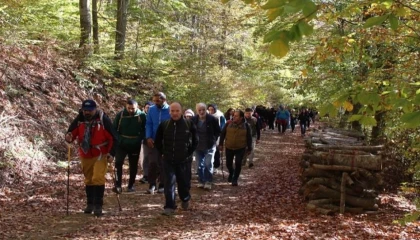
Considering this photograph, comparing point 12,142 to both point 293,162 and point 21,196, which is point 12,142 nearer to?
point 21,196

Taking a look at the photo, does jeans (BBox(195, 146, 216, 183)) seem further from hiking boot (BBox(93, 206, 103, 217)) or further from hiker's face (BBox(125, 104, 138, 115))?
hiking boot (BBox(93, 206, 103, 217))

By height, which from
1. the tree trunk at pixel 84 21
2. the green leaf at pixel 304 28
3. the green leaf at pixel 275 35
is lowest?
the green leaf at pixel 275 35

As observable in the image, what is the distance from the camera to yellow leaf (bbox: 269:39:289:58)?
84.9 inches

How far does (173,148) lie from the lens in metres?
7.59

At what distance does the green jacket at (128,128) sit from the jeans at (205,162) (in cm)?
183

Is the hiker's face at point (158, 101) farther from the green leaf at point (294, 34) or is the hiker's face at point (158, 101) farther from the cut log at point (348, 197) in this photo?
the green leaf at point (294, 34)

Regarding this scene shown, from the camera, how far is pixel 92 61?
1475 centimetres

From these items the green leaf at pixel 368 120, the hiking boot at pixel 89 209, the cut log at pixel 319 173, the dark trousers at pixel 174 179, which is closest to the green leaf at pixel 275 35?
the green leaf at pixel 368 120

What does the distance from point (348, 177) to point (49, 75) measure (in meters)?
9.50

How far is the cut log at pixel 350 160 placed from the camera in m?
8.68

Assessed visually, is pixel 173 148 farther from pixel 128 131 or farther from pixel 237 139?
pixel 237 139

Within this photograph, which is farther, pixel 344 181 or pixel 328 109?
pixel 344 181

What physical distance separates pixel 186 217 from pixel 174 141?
138cm

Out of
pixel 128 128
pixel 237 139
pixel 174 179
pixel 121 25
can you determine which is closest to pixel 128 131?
pixel 128 128
